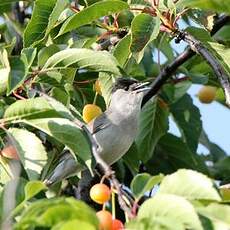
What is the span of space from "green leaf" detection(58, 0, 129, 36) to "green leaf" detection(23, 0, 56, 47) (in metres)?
0.27

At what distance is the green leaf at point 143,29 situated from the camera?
12.2ft

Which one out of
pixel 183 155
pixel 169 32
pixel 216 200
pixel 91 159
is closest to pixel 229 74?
pixel 169 32

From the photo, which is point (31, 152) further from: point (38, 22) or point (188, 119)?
point (188, 119)

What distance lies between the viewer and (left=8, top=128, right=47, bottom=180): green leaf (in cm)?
328

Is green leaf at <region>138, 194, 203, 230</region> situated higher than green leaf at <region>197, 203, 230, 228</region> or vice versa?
green leaf at <region>138, 194, 203, 230</region>

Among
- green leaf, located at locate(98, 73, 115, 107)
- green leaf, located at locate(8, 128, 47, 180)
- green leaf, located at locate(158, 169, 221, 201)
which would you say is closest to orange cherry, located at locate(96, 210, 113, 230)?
green leaf, located at locate(158, 169, 221, 201)

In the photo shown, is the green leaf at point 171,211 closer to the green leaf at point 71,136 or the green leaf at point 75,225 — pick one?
the green leaf at point 75,225

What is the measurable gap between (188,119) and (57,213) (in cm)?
352

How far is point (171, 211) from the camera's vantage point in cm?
235

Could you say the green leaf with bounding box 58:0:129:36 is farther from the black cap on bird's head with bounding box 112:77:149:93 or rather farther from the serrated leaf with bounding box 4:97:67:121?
the black cap on bird's head with bounding box 112:77:149:93

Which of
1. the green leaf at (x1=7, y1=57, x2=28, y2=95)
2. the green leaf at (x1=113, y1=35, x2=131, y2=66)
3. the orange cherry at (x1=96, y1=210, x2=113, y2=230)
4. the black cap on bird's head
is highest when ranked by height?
the green leaf at (x1=7, y1=57, x2=28, y2=95)

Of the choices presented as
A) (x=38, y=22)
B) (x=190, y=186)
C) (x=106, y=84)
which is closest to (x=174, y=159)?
(x=106, y=84)

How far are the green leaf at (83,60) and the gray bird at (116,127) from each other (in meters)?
1.04

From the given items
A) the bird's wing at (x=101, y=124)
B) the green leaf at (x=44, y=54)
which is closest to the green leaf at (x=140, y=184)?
the green leaf at (x=44, y=54)
